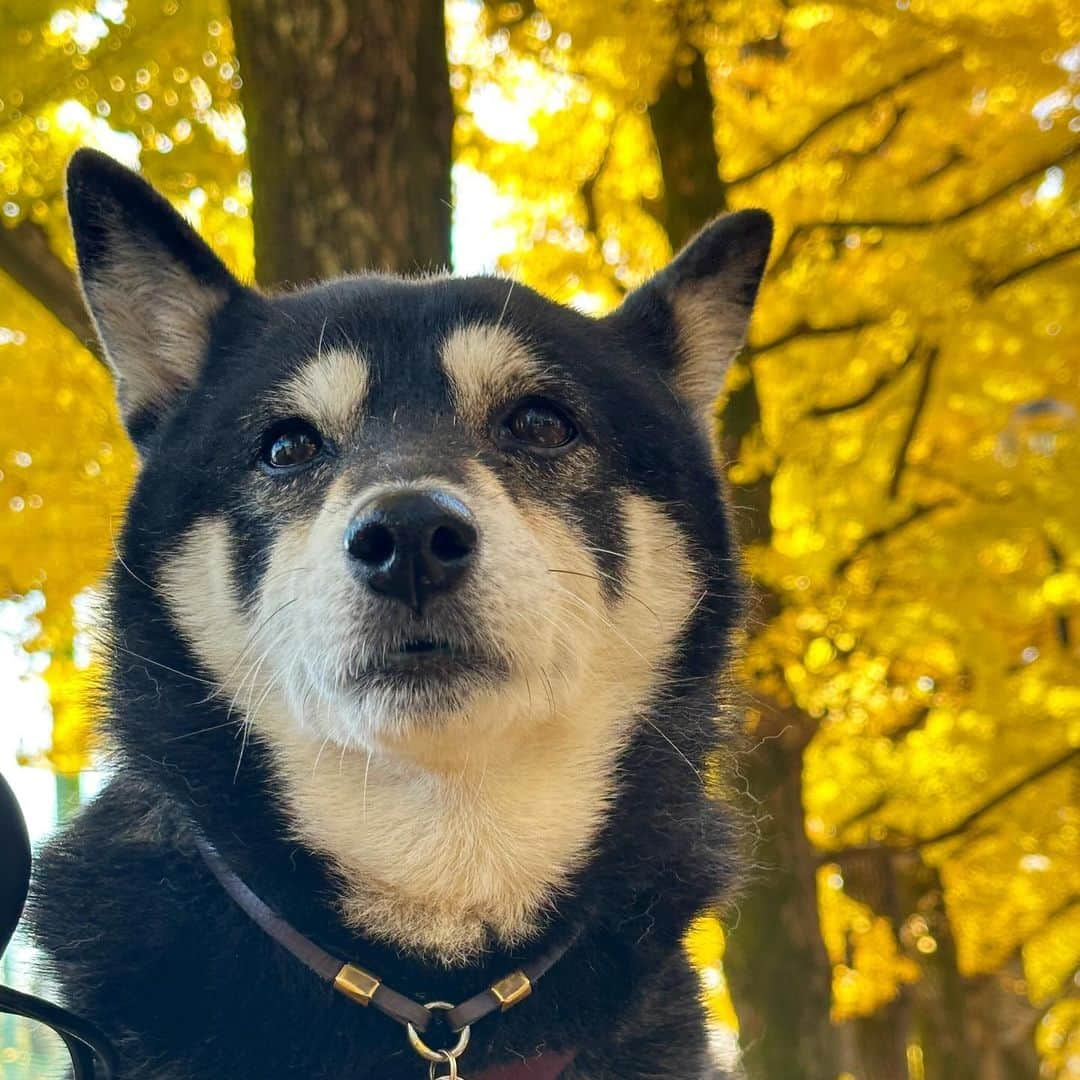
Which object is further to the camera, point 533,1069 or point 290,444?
point 290,444

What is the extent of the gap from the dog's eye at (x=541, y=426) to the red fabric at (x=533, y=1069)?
1097 mm

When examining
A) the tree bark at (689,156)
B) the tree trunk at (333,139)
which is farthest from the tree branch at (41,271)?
the tree bark at (689,156)

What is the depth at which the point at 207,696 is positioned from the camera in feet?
6.56

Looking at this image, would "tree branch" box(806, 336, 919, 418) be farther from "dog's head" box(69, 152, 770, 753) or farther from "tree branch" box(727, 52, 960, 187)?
"dog's head" box(69, 152, 770, 753)

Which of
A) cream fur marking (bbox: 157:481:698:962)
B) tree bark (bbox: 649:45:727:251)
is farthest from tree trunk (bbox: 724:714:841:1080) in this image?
cream fur marking (bbox: 157:481:698:962)

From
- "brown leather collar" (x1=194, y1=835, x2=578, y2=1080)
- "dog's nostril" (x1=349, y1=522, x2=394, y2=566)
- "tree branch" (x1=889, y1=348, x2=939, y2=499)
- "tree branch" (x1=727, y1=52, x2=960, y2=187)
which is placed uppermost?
"tree branch" (x1=727, y1=52, x2=960, y2=187)

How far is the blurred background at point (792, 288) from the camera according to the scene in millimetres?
3695

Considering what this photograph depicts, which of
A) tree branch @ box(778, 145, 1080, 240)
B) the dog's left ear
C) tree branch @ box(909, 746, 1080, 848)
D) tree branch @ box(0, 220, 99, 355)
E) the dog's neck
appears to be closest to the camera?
the dog's neck

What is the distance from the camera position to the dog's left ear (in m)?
2.55

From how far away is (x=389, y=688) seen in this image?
5.77 feet

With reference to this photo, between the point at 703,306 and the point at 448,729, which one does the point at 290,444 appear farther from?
the point at 703,306

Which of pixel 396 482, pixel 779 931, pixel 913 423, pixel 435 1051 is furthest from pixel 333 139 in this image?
pixel 779 931

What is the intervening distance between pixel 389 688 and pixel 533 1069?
2.18ft

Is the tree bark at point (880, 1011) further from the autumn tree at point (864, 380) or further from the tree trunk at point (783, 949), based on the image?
the tree trunk at point (783, 949)
